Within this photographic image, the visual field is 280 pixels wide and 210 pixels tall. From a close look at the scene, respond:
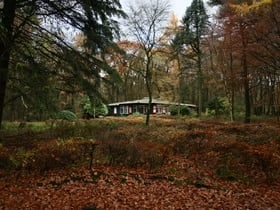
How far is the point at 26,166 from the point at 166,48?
12.3m

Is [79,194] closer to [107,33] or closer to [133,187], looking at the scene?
[133,187]

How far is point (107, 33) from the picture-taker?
7.12m

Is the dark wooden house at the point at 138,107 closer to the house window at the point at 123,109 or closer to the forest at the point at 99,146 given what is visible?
the house window at the point at 123,109

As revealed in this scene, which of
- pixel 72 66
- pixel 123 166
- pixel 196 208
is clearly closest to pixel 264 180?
pixel 196 208

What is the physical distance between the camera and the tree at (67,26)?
6.01 metres

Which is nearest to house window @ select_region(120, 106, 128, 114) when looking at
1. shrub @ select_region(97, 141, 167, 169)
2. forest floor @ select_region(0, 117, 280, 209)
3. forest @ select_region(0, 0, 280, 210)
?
forest @ select_region(0, 0, 280, 210)

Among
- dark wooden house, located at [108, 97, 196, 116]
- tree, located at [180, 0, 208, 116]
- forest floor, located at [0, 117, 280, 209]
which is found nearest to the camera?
forest floor, located at [0, 117, 280, 209]

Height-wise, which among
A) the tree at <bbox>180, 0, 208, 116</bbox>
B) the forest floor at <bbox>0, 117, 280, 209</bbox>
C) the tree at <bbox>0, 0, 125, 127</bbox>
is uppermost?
the tree at <bbox>180, 0, 208, 116</bbox>

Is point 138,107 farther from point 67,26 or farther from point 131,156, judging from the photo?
point 131,156

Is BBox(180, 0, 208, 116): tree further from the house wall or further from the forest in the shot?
the house wall

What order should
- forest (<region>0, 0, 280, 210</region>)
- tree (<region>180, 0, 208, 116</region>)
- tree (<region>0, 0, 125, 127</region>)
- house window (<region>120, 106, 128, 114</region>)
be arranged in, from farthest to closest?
house window (<region>120, 106, 128, 114</region>) < tree (<region>180, 0, 208, 116</region>) < tree (<region>0, 0, 125, 127</region>) < forest (<region>0, 0, 280, 210</region>)

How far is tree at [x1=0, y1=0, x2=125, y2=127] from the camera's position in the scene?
237 inches

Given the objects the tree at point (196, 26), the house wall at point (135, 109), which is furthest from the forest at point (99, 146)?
the house wall at point (135, 109)

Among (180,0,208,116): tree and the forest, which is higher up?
(180,0,208,116): tree
